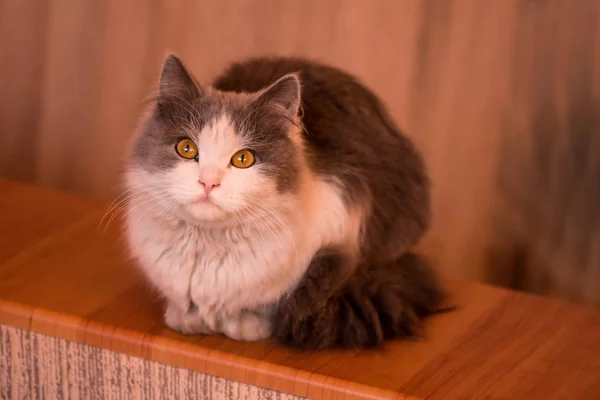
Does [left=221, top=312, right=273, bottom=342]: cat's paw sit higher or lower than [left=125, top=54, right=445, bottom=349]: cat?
lower

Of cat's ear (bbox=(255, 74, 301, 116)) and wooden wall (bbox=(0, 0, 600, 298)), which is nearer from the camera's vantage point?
cat's ear (bbox=(255, 74, 301, 116))

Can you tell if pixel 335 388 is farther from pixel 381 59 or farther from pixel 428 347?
pixel 381 59

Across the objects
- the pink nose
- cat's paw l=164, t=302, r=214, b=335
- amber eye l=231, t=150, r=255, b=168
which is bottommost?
cat's paw l=164, t=302, r=214, b=335

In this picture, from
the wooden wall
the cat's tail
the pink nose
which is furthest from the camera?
the wooden wall

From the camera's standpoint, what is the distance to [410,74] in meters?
1.70

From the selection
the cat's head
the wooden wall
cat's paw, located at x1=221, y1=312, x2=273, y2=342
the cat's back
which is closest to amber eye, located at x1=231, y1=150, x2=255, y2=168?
the cat's head

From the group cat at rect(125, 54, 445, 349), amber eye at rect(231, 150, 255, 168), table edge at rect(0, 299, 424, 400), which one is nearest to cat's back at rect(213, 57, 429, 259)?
cat at rect(125, 54, 445, 349)

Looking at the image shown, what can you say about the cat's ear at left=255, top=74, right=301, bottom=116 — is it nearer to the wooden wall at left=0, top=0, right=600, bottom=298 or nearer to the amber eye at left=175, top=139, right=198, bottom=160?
the amber eye at left=175, top=139, right=198, bottom=160

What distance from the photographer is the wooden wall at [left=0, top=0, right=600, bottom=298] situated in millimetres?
1623

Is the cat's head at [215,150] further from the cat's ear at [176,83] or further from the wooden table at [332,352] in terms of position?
the wooden table at [332,352]

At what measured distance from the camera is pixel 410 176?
4.55ft

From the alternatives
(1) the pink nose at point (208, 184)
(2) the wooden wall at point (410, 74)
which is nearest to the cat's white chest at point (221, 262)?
(1) the pink nose at point (208, 184)

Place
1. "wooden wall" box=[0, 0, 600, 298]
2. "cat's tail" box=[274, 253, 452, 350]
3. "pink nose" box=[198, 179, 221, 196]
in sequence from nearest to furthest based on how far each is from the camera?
"pink nose" box=[198, 179, 221, 196], "cat's tail" box=[274, 253, 452, 350], "wooden wall" box=[0, 0, 600, 298]

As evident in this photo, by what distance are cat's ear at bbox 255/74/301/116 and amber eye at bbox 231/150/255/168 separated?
7 cm
